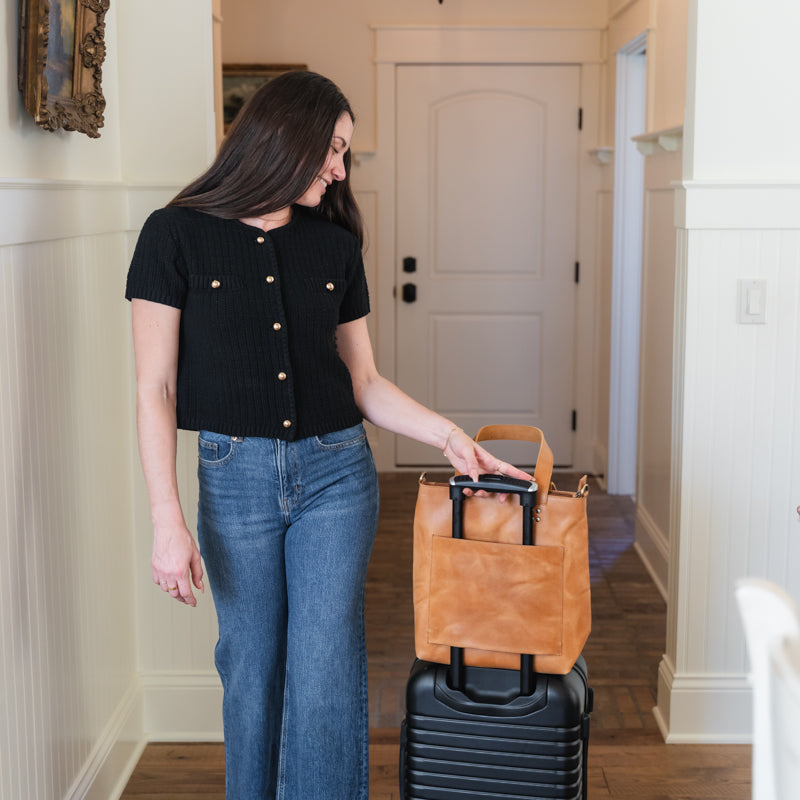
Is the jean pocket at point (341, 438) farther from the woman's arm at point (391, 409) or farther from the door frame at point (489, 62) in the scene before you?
the door frame at point (489, 62)

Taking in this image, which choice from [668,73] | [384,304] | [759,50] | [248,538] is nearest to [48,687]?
[248,538]

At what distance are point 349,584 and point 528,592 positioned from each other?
311 mm

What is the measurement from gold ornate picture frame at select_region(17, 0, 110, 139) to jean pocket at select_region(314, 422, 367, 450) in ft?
2.45

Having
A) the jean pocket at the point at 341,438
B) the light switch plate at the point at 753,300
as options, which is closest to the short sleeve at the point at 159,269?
→ the jean pocket at the point at 341,438

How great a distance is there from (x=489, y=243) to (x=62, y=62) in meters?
3.88

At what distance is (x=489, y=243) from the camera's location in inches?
224

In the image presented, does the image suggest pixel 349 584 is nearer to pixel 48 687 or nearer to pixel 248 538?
pixel 248 538

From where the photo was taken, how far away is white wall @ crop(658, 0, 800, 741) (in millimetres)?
2568

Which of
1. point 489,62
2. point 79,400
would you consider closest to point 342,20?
point 489,62

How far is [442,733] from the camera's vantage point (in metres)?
1.95

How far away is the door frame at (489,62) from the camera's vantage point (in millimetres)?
5461

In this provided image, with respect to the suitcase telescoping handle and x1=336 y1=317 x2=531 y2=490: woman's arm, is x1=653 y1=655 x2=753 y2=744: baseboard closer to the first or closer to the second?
the suitcase telescoping handle

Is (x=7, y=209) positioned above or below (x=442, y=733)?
above

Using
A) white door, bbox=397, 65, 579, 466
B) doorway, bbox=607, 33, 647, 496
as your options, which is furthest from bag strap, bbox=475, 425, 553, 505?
white door, bbox=397, 65, 579, 466
